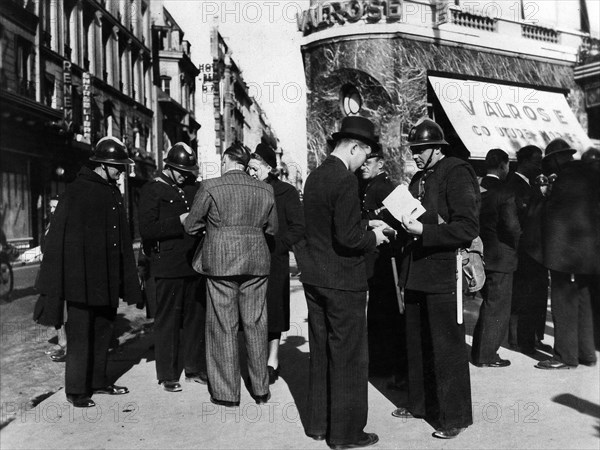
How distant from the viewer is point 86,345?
5004mm

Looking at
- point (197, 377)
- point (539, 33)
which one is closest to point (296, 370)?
point (197, 377)

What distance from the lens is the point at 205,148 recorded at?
17.7 meters

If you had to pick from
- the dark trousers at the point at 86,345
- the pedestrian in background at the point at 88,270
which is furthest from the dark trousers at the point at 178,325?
the dark trousers at the point at 86,345

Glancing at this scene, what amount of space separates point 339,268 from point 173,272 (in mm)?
2157

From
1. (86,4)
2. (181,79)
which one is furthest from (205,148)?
(86,4)

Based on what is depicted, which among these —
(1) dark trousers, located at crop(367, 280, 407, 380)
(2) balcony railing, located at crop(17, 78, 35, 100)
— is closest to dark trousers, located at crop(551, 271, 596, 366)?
(1) dark trousers, located at crop(367, 280, 407, 380)

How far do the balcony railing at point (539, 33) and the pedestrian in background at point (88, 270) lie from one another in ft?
44.9

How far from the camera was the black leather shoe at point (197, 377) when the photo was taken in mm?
5629

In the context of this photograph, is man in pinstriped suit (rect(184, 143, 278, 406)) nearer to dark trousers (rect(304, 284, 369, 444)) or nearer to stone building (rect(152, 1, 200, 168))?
dark trousers (rect(304, 284, 369, 444))

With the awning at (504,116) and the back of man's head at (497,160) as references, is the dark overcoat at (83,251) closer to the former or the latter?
the back of man's head at (497,160)

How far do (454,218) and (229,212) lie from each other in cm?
177

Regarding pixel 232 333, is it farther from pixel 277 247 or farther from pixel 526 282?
pixel 526 282

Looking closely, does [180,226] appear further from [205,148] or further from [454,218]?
[205,148]

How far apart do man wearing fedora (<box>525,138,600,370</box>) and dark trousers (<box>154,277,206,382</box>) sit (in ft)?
10.5
